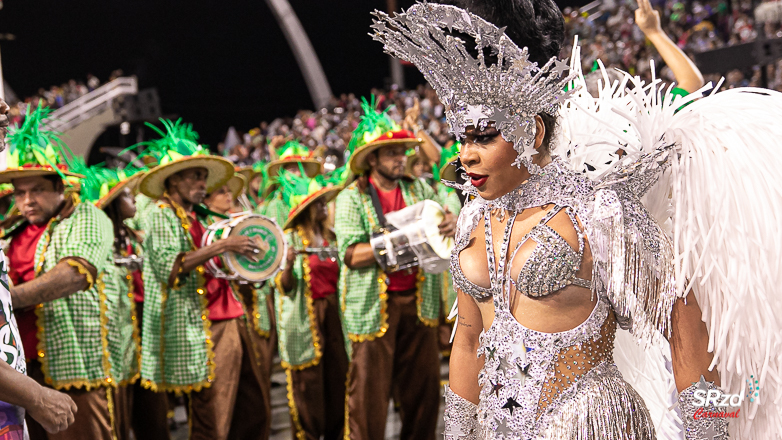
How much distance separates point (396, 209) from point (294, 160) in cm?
294

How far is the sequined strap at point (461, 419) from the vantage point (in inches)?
78.6

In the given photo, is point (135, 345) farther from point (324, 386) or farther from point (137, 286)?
point (324, 386)

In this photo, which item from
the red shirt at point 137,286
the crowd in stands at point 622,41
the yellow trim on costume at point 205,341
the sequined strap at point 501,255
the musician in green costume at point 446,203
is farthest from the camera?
the crowd in stands at point 622,41

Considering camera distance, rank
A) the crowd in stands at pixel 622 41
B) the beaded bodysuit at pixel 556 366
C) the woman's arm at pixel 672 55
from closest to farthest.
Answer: the beaded bodysuit at pixel 556 366 < the woman's arm at pixel 672 55 < the crowd in stands at pixel 622 41

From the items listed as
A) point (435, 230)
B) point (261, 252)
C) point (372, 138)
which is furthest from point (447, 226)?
point (261, 252)

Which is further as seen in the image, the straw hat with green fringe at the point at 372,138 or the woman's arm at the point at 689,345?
the straw hat with green fringe at the point at 372,138

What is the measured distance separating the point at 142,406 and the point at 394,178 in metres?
2.29

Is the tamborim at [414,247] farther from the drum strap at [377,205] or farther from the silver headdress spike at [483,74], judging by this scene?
the silver headdress spike at [483,74]

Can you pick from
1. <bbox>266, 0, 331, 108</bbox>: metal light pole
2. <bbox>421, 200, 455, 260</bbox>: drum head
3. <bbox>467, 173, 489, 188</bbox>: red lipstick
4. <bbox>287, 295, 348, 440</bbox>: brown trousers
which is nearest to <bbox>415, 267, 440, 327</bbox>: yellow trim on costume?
<bbox>421, 200, 455, 260</bbox>: drum head

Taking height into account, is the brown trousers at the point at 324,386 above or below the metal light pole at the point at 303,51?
below

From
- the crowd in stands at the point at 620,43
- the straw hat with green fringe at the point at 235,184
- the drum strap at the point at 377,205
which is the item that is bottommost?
the drum strap at the point at 377,205

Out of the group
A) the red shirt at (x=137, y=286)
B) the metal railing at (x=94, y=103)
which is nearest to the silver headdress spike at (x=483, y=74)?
the red shirt at (x=137, y=286)

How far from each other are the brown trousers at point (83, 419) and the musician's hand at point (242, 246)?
1063 millimetres

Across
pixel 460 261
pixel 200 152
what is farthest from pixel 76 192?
pixel 460 261
